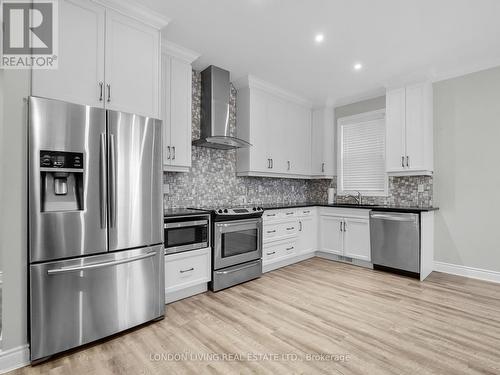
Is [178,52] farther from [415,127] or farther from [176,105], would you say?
[415,127]

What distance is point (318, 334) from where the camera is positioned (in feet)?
7.28

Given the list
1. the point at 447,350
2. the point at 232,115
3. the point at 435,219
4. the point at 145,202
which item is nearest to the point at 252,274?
the point at 145,202

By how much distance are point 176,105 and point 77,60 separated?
1129 mm

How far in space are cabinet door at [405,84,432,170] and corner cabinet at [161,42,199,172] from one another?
311 cm

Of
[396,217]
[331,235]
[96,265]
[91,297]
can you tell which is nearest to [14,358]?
[91,297]

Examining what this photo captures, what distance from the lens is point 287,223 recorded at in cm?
413

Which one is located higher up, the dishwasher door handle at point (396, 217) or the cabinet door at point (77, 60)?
the cabinet door at point (77, 60)

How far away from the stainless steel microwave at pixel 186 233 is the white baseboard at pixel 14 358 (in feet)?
3.98

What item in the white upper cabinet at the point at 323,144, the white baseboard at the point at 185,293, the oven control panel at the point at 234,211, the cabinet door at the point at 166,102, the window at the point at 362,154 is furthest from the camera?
the white upper cabinet at the point at 323,144

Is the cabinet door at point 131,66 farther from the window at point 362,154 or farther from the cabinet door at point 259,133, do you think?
the window at point 362,154

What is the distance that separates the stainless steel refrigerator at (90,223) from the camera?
1832mm

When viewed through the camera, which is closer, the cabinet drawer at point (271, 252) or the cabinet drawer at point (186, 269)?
the cabinet drawer at point (186, 269)

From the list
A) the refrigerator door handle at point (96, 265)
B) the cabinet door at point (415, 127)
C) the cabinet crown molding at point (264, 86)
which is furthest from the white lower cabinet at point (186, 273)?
the cabinet door at point (415, 127)

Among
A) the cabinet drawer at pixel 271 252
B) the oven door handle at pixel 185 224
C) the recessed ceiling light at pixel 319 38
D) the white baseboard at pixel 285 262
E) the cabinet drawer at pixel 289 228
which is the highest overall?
the recessed ceiling light at pixel 319 38
